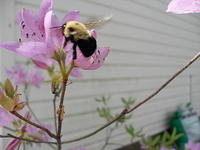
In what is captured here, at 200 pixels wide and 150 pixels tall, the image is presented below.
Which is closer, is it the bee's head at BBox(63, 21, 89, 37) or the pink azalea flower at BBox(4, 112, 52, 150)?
the bee's head at BBox(63, 21, 89, 37)

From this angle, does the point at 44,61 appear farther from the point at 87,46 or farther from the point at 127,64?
the point at 127,64

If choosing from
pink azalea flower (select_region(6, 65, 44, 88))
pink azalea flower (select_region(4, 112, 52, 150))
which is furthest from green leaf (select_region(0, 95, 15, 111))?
pink azalea flower (select_region(6, 65, 44, 88))

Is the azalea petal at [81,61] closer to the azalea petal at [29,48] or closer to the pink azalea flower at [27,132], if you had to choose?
the azalea petal at [29,48]

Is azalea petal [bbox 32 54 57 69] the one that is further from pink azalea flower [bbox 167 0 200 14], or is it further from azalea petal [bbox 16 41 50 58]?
pink azalea flower [bbox 167 0 200 14]

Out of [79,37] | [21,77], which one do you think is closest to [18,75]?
[21,77]

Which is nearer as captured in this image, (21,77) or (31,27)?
(31,27)

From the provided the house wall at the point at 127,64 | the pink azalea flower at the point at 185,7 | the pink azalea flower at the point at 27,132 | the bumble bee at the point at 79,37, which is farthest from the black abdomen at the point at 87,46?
the house wall at the point at 127,64
